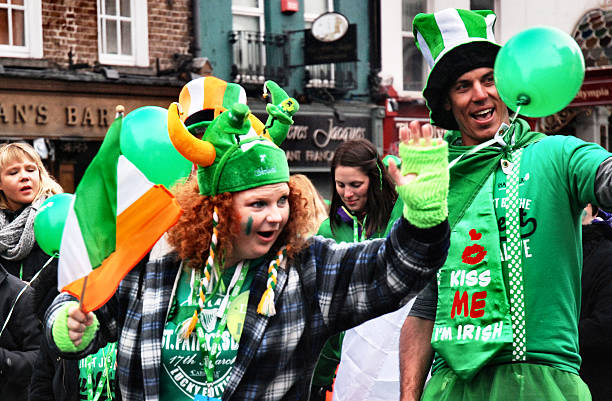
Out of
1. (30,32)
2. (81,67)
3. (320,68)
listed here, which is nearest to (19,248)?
(30,32)

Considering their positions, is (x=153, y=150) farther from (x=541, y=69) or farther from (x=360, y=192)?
(x=360, y=192)

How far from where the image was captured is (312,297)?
3.07 m

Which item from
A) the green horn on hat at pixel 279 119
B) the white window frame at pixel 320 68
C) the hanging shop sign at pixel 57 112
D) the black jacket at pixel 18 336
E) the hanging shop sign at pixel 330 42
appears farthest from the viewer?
the white window frame at pixel 320 68

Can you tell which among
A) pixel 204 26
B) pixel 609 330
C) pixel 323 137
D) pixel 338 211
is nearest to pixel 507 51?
pixel 609 330

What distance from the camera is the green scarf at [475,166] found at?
338 centimetres

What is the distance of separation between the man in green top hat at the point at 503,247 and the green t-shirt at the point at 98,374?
1625 millimetres

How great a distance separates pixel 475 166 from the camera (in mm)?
3424

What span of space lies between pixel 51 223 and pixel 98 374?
126cm

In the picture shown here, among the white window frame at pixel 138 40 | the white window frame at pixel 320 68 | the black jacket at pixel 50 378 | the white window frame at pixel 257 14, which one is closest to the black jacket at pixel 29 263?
the black jacket at pixel 50 378

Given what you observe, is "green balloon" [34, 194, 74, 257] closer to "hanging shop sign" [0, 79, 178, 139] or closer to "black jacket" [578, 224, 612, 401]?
"black jacket" [578, 224, 612, 401]

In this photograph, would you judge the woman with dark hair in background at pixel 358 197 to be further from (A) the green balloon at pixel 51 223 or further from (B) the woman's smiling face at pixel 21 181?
(B) the woman's smiling face at pixel 21 181

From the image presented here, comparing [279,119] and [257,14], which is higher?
[257,14]

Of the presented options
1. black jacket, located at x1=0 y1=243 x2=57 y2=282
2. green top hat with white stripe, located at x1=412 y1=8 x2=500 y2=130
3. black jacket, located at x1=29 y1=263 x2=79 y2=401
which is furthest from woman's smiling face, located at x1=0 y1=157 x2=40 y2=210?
green top hat with white stripe, located at x1=412 y1=8 x2=500 y2=130

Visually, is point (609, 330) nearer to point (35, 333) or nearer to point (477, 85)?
point (477, 85)
